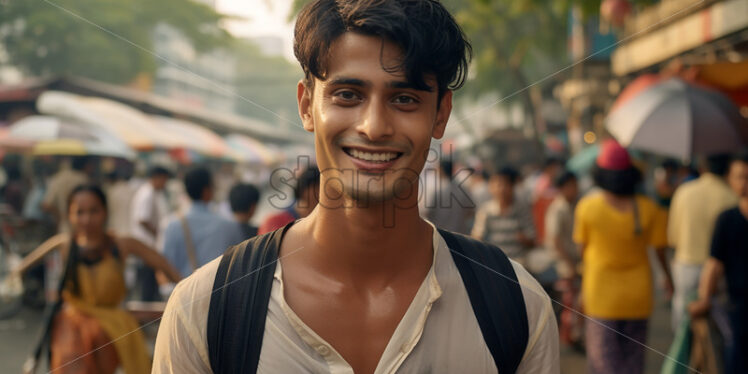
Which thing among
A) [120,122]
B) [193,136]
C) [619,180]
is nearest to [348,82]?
[619,180]

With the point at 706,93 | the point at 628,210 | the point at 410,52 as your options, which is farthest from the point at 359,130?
the point at 706,93

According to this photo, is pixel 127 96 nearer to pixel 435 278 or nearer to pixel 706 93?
pixel 706 93

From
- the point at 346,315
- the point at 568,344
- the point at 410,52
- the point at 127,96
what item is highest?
the point at 127,96

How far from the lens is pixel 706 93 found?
5422 millimetres

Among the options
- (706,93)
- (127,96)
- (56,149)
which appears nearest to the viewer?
(706,93)

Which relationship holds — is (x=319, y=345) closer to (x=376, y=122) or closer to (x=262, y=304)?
(x=262, y=304)

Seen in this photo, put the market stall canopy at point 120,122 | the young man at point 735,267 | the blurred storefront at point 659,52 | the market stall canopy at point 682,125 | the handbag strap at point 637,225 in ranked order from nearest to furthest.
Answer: the young man at point 735,267 → the handbag strap at point 637,225 → the market stall canopy at point 682,125 → the blurred storefront at point 659,52 → the market stall canopy at point 120,122

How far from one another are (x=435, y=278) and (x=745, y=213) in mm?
3356

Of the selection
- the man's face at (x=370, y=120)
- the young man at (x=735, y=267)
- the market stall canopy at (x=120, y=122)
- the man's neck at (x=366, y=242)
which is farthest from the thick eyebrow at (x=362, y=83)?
the market stall canopy at (x=120, y=122)

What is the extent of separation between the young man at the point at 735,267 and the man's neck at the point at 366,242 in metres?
3.26

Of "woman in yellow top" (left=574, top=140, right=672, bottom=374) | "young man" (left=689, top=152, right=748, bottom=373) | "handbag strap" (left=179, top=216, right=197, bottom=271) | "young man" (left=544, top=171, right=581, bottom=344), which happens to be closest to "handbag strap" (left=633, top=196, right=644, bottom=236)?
"woman in yellow top" (left=574, top=140, right=672, bottom=374)

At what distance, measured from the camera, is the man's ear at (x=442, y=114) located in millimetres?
1552

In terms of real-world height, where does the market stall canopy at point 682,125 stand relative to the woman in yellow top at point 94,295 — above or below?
above

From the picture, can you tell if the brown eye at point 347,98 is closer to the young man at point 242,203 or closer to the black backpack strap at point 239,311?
the black backpack strap at point 239,311
